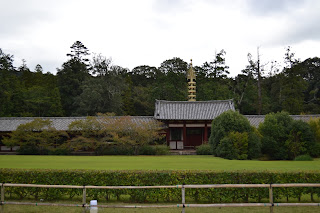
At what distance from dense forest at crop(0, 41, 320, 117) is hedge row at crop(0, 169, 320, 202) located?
31169 millimetres

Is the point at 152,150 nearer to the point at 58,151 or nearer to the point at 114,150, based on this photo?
the point at 114,150

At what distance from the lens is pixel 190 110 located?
3362cm

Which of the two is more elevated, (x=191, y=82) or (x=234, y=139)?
(x=191, y=82)

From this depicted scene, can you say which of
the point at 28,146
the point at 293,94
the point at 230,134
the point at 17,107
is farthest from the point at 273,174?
the point at 17,107

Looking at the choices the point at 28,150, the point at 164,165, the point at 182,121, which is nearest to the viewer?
the point at 164,165

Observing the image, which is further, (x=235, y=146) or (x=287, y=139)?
(x=287, y=139)

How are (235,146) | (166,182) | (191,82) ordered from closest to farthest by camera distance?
(166,182) → (235,146) → (191,82)

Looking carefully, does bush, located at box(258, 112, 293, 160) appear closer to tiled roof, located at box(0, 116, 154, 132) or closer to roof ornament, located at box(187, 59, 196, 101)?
tiled roof, located at box(0, 116, 154, 132)

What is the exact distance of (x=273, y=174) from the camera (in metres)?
10.5

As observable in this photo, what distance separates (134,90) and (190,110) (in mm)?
16551

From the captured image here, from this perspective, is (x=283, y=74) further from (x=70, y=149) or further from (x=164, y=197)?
(x=164, y=197)

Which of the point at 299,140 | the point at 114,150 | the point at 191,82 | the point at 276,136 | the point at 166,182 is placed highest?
the point at 191,82

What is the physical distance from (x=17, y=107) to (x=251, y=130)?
30.0m

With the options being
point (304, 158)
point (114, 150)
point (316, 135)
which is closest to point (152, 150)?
point (114, 150)
